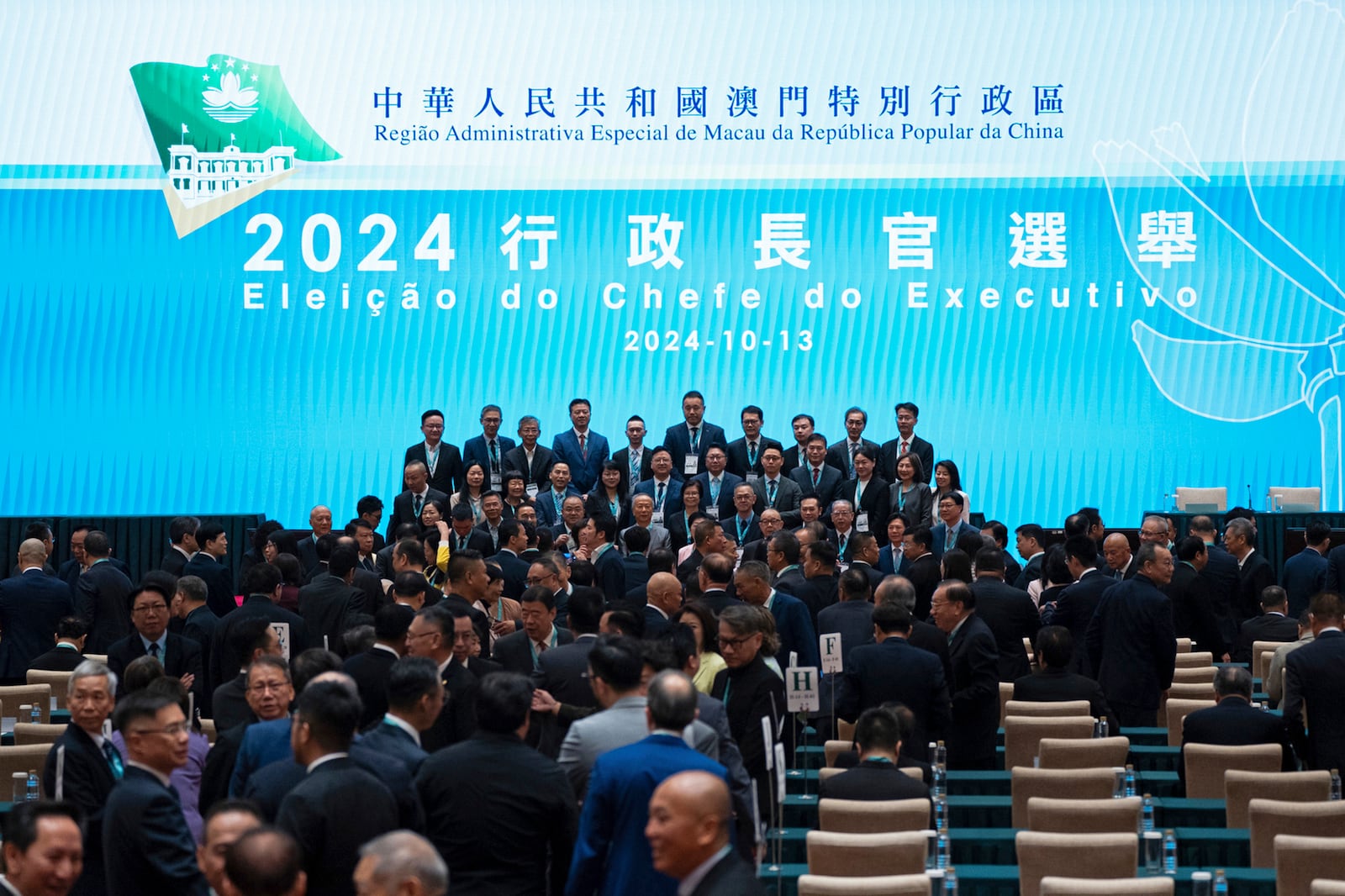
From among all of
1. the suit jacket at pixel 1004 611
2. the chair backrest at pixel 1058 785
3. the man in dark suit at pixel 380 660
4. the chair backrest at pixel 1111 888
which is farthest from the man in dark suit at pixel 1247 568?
the man in dark suit at pixel 380 660

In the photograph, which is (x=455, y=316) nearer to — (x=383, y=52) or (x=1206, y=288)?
(x=383, y=52)

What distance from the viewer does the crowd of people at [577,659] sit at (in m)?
4.25

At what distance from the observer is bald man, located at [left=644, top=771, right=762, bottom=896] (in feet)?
11.6

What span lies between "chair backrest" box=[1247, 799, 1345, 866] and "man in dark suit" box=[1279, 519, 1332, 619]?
19.1ft

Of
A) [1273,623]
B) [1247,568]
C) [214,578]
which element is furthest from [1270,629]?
[214,578]

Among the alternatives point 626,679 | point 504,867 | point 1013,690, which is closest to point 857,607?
point 1013,690

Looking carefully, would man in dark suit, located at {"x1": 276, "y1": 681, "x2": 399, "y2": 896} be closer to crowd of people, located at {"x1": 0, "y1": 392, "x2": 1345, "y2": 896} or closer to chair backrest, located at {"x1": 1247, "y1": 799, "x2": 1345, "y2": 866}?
crowd of people, located at {"x1": 0, "y1": 392, "x2": 1345, "y2": 896}

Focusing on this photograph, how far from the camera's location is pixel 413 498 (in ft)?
40.7

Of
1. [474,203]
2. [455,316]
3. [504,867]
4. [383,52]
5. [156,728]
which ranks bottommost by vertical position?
[504,867]

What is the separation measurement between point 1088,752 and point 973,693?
0.88m

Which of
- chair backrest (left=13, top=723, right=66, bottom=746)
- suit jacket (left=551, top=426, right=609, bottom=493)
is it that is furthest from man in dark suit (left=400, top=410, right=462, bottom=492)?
chair backrest (left=13, top=723, right=66, bottom=746)

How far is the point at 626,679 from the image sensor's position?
5.03 meters

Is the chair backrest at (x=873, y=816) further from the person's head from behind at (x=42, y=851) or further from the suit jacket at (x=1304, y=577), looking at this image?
the suit jacket at (x=1304, y=577)

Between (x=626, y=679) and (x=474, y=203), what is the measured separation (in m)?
10.2
